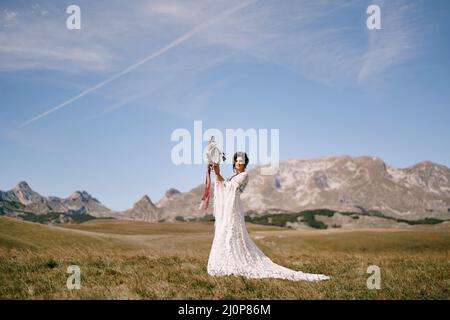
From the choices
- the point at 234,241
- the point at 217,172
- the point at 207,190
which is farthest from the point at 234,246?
the point at 217,172

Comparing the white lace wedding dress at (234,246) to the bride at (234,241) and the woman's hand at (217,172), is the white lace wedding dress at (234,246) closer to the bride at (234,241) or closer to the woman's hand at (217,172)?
the bride at (234,241)

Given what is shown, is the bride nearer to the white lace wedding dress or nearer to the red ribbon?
the white lace wedding dress

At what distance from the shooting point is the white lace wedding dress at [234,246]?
45.3 ft

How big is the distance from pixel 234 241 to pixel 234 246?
0.17 meters

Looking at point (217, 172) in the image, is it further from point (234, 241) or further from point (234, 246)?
point (234, 246)

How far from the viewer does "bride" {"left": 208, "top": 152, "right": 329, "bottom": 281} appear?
1388 cm

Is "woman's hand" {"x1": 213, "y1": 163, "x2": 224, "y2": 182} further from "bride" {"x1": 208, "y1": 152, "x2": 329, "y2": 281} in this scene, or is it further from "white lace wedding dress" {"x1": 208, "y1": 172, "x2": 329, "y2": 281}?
"white lace wedding dress" {"x1": 208, "y1": 172, "x2": 329, "y2": 281}

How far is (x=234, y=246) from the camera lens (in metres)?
14.7

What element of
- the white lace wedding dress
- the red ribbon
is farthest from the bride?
the red ribbon

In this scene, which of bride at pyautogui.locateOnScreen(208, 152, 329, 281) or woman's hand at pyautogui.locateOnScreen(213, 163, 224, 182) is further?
woman's hand at pyautogui.locateOnScreen(213, 163, 224, 182)

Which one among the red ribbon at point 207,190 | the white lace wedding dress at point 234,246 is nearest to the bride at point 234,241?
the white lace wedding dress at point 234,246

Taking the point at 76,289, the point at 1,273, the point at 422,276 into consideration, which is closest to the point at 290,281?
the point at 422,276

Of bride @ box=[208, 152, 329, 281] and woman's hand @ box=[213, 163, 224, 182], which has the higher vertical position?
woman's hand @ box=[213, 163, 224, 182]
